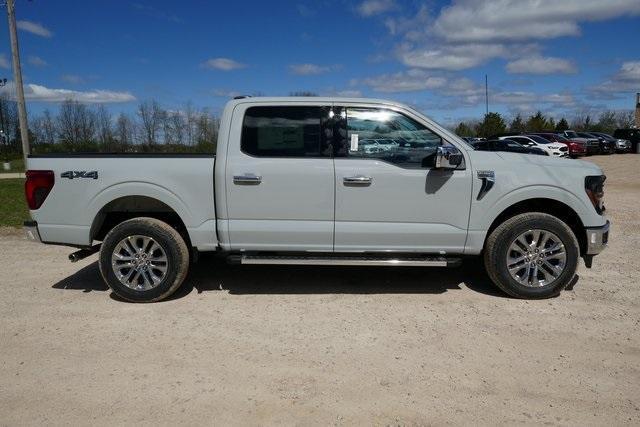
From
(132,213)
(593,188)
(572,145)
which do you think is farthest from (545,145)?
(132,213)

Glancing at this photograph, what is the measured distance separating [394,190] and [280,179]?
1126 millimetres

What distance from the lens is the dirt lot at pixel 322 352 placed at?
3086 mm

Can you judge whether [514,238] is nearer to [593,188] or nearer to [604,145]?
[593,188]

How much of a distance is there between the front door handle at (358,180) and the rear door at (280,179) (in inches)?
5.4

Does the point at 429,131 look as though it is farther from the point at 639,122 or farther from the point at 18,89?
the point at 639,122

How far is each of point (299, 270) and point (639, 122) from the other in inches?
3112

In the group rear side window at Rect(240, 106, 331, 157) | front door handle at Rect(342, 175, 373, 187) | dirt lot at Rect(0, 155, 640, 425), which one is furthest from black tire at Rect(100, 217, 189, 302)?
front door handle at Rect(342, 175, 373, 187)

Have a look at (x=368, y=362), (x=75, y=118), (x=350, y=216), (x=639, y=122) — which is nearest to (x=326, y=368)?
(x=368, y=362)

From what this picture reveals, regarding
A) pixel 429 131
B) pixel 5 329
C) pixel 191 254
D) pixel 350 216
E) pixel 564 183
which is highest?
pixel 429 131

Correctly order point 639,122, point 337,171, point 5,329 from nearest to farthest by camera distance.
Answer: point 5,329 → point 337,171 → point 639,122

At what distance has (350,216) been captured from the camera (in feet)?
15.8

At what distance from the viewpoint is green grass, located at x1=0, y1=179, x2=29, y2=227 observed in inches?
358

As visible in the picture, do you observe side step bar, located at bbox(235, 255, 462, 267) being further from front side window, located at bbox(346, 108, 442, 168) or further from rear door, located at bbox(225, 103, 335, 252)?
front side window, located at bbox(346, 108, 442, 168)

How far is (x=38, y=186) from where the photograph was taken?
488 centimetres
